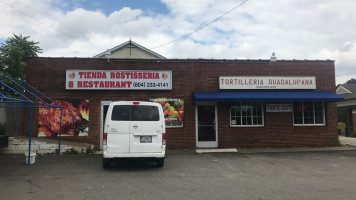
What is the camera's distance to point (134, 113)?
7.96m

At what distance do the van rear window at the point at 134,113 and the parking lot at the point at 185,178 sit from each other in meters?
1.60

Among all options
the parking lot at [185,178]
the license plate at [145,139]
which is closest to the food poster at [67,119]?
the parking lot at [185,178]

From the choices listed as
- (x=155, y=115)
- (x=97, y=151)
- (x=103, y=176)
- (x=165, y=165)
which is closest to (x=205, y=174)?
(x=165, y=165)

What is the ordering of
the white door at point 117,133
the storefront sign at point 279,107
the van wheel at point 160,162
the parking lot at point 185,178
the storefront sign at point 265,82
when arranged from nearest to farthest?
1. the parking lot at point 185,178
2. the white door at point 117,133
3. the van wheel at point 160,162
4. the storefront sign at point 265,82
5. the storefront sign at point 279,107

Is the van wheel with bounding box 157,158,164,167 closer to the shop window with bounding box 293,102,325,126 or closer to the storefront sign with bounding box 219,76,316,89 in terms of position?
the storefront sign with bounding box 219,76,316,89

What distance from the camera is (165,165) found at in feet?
29.0

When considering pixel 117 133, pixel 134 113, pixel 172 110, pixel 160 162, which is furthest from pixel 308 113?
pixel 117 133

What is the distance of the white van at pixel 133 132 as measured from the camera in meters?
7.70

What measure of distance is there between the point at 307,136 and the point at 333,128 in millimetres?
1459

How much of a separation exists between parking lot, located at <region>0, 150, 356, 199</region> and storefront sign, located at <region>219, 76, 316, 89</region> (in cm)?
390

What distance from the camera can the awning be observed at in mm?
12023

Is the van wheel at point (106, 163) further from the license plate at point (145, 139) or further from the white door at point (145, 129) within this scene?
the license plate at point (145, 139)

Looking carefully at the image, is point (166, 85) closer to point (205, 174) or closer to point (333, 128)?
point (205, 174)

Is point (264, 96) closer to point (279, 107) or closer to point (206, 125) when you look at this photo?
point (279, 107)
